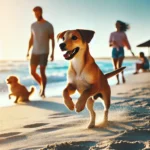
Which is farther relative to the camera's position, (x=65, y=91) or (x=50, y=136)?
(x=50, y=136)

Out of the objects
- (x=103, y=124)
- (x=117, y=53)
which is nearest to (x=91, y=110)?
(x=103, y=124)

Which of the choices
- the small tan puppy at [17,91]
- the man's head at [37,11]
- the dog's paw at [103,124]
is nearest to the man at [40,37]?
the man's head at [37,11]

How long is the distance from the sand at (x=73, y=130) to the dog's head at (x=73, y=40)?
0.48 m

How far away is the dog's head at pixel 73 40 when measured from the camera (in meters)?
2.07

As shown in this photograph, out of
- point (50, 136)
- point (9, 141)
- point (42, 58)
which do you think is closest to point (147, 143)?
point (50, 136)

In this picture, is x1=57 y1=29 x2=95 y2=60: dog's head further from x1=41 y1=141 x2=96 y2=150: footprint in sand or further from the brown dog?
x1=41 y1=141 x2=96 y2=150: footprint in sand

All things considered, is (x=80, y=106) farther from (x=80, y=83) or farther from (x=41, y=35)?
(x=41, y=35)

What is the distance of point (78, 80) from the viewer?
7.04 ft

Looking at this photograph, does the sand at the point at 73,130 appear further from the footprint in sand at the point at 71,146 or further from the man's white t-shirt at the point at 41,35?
the man's white t-shirt at the point at 41,35

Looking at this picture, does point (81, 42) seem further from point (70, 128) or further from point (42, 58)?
point (42, 58)

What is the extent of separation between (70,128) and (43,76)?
2231 millimetres

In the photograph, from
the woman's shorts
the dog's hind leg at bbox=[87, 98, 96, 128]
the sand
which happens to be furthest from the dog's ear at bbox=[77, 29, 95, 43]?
the woman's shorts

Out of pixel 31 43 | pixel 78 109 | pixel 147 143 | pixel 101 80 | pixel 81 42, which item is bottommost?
pixel 147 143

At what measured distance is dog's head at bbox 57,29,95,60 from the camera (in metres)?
2.07
